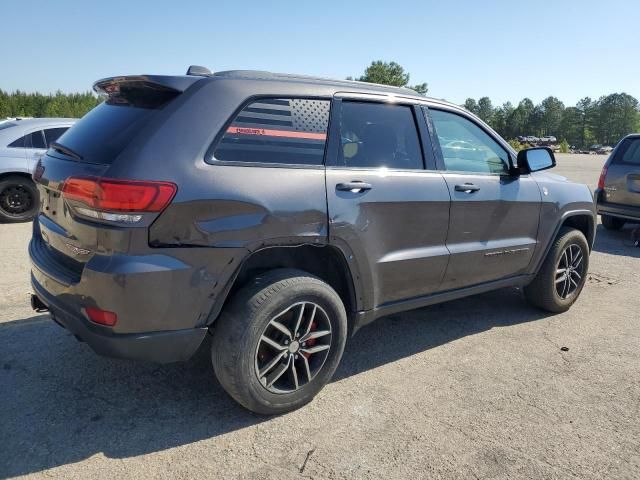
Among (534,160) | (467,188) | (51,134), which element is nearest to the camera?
(467,188)

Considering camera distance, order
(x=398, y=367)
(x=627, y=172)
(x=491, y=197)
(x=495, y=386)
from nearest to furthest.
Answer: (x=495, y=386) < (x=398, y=367) < (x=491, y=197) < (x=627, y=172)

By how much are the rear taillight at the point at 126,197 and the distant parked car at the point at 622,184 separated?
25.9ft

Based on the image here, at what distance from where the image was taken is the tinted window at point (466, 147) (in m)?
3.58

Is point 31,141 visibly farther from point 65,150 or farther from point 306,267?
point 306,267

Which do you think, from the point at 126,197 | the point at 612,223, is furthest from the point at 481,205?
the point at 612,223

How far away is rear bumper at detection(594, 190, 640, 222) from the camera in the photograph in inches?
308

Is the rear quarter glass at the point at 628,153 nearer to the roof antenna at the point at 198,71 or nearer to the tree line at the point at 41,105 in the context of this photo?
the roof antenna at the point at 198,71

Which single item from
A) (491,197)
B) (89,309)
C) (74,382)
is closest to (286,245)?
(89,309)

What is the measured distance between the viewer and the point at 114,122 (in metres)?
2.68

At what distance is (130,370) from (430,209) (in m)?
2.21

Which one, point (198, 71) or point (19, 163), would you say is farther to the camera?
point (19, 163)

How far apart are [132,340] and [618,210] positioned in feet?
26.7

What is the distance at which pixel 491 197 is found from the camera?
3727mm

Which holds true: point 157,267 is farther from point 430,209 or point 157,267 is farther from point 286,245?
point 430,209
